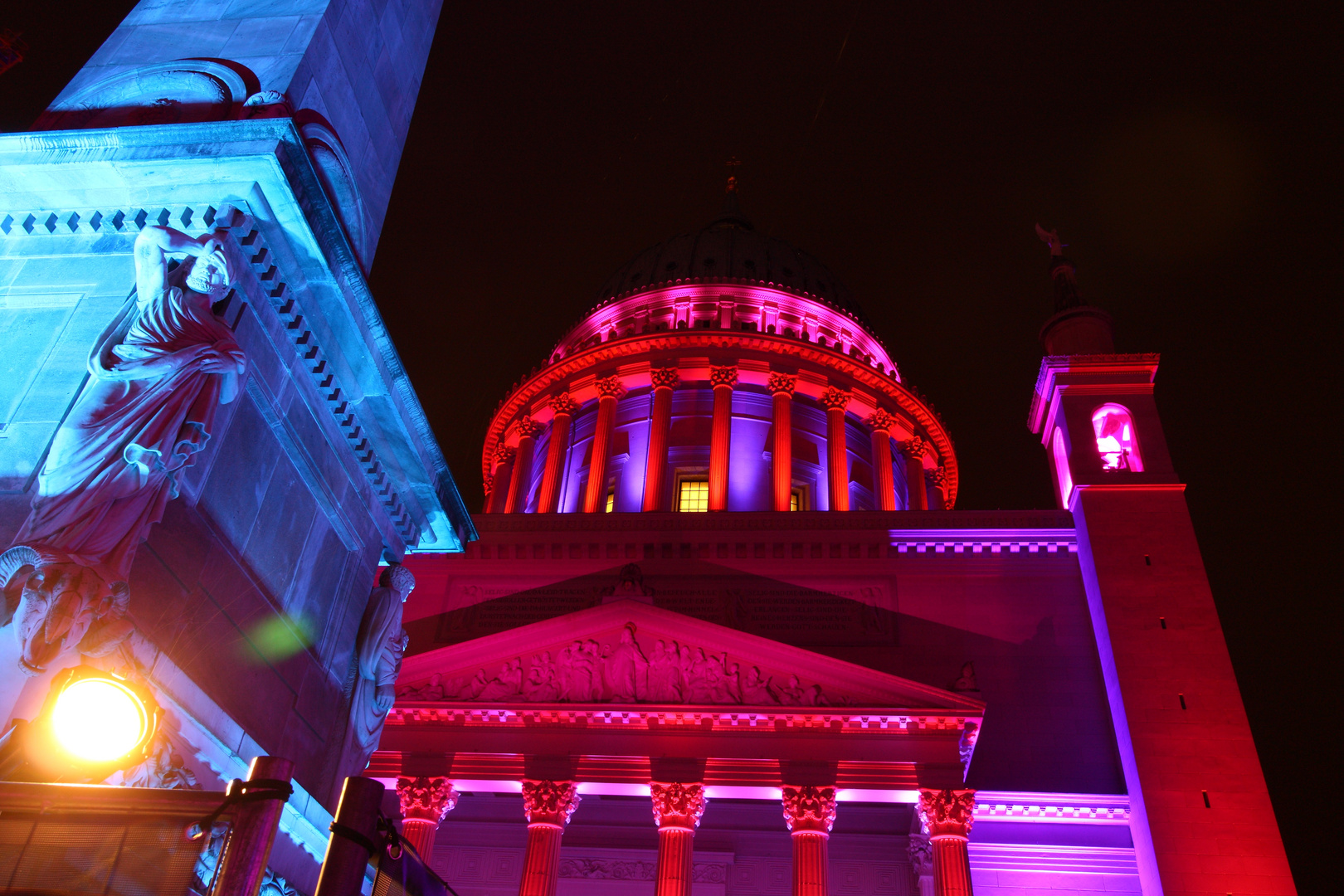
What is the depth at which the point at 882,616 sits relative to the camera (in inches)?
1255

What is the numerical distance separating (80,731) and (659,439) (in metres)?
43.3

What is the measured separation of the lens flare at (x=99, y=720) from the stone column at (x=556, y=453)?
44.0 m

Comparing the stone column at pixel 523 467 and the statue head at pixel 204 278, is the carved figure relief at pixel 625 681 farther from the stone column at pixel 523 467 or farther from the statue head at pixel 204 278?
the stone column at pixel 523 467

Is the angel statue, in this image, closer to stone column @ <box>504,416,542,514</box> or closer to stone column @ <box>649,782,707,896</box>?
stone column @ <box>649,782,707,896</box>

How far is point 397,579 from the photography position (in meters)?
8.10

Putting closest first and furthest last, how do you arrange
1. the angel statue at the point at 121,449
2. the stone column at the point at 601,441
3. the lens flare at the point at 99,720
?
1. the lens flare at the point at 99,720
2. the angel statue at the point at 121,449
3. the stone column at the point at 601,441

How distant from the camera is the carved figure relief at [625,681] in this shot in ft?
84.1

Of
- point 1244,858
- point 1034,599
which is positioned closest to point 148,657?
point 1244,858

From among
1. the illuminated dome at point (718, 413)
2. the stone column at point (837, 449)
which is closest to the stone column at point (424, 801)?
the illuminated dome at point (718, 413)

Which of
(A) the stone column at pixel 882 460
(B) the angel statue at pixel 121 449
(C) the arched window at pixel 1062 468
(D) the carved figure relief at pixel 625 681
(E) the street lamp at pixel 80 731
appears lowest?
(E) the street lamp at pixel 80 731

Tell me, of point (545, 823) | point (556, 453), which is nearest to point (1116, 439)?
point (545, 823)

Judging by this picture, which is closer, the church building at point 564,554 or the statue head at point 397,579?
the church building at point 564,554

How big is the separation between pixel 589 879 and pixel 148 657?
1042 inches

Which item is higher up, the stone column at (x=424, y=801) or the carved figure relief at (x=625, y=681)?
the carved figure relief at (x=625, y=681)
